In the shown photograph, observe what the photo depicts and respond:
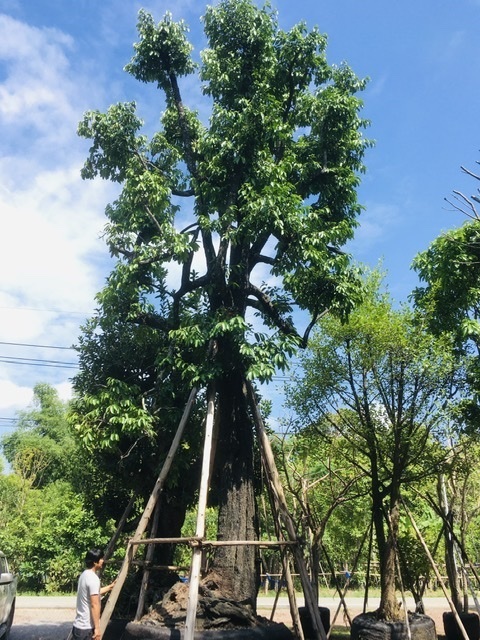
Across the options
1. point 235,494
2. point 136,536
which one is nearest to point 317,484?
point 235,494

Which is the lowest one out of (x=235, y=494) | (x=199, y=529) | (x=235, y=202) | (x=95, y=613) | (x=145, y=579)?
(x=95, y=613)

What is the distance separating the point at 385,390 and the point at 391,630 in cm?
404

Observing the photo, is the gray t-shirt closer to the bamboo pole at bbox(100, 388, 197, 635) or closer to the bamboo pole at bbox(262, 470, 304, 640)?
the bamboo pole at bbox(100, 388, 197, 635)

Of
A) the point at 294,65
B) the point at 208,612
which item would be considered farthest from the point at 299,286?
the point at 208,612

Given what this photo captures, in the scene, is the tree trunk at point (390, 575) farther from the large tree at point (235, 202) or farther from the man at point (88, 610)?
the man at point (88, 610)

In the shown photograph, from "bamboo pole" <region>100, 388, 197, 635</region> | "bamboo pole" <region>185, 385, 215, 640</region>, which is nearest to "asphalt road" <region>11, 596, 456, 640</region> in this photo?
"bamboo pole" <region>100, 388, 197, 635</region>

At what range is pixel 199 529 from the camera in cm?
733

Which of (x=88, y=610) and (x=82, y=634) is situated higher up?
(x=88, y=610)

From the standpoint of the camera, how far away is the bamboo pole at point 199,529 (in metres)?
6.43

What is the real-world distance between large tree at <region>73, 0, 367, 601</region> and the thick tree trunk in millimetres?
21

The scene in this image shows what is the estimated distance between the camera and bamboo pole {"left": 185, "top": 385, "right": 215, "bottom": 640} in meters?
6.43

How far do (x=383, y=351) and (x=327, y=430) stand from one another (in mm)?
2484

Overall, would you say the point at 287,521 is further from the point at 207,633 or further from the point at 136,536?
the point at 136,536

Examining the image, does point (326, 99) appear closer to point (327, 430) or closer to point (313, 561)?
point (327, 430)
